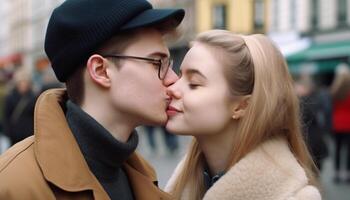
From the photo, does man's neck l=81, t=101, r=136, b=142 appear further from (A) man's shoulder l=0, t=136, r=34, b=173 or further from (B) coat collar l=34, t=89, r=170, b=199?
(A) man's shoulder l=0, t=136, r=34, b=173

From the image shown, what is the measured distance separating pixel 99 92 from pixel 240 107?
52cm

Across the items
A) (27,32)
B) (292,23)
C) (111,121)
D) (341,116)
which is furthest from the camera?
(27,32)

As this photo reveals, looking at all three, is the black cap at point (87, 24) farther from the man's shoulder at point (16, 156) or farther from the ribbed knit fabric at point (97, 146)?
the man's shoulder at point (16, 156)

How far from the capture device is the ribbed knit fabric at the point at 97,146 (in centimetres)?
209

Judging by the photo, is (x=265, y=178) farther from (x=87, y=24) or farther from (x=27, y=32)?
(x=27, y=32)

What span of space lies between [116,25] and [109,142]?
379 mm

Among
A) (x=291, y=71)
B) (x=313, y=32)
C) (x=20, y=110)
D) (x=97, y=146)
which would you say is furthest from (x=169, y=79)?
Result: (x=313, y=32)

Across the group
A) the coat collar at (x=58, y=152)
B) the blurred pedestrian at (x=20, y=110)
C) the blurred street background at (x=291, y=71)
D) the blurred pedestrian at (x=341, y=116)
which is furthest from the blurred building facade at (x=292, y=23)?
the coat collar at (x=58, y=152)

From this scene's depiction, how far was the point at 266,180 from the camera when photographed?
2.18m

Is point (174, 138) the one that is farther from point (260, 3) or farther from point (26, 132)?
point (260, 3)

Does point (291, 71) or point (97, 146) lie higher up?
point (97, 146)

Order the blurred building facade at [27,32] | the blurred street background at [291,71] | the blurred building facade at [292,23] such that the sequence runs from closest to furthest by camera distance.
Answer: the blurred street background at [291,71] < the blurred building facade at [292,23] < the blurred building facade at [27,32]

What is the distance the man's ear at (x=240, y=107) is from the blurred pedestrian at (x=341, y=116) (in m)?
6.65

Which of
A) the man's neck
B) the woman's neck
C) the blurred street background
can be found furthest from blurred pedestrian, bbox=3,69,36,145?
the man's neck
